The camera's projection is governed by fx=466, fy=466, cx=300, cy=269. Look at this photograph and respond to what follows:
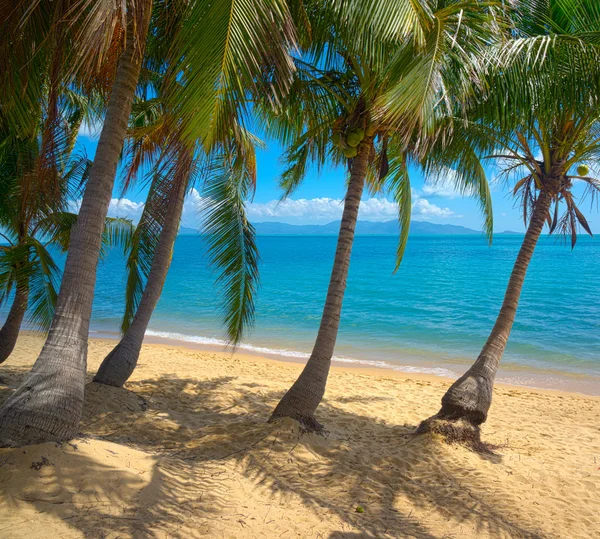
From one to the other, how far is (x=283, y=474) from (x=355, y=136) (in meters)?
3.90

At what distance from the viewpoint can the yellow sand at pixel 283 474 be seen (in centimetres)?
329

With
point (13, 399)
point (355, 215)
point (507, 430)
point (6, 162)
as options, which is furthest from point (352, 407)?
point (6, 162)

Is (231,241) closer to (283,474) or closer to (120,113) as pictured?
(120,113)

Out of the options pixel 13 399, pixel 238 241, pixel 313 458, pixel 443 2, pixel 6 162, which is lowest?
pixel 313 458

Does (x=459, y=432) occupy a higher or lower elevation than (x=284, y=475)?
higher

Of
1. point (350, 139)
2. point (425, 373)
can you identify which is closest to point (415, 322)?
point (425, 373)

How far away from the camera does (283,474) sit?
15.0ft

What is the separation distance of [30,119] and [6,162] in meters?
1.54

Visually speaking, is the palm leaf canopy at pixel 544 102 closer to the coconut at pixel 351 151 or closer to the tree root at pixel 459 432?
the coconut at pixel 351 151

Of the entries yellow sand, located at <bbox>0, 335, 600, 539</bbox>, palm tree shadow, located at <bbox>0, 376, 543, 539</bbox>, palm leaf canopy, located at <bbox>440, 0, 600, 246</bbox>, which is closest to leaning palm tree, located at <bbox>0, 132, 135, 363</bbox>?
yellow sand, located at <bbox>0, 335, 600, 539</bbox>

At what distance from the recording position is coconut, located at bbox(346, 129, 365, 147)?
5695 millimetres

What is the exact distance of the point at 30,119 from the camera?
552 centimetres

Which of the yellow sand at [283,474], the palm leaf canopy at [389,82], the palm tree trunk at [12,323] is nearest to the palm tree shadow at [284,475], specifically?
the yellow sand at [283,474]

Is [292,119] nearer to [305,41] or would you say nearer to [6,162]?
[305,41]
